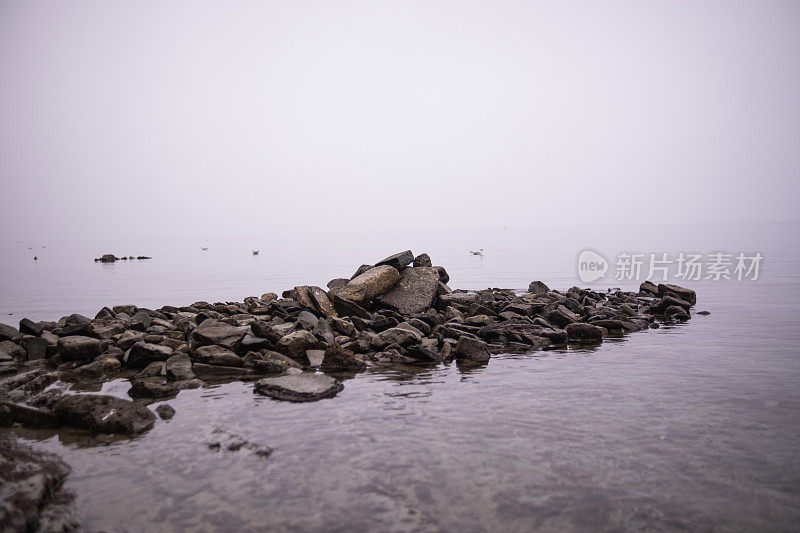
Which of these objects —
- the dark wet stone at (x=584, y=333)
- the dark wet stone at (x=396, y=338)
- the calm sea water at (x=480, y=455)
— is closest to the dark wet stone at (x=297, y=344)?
the dark wet stone at (x=396, y=338)

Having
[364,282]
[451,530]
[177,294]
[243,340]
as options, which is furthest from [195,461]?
[177,294]

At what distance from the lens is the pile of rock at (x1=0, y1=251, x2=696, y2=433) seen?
29.9 feet

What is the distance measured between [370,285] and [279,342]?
5.12 meters

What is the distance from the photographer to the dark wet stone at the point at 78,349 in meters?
11.7

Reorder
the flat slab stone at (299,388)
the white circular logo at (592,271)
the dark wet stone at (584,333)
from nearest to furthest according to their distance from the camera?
the flat slab stone at (299,388), the dark wet stone at (584,333), the white circular logo at (592,271)

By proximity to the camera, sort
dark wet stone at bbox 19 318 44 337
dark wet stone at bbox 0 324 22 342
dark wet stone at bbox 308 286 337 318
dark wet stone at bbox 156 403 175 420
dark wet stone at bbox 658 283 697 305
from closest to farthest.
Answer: dark wet stone at bbox 156 403 175 420 < dark wet stone at bbox 0 324 22 342 < dark wet stone at bbox 19 318 44 337 < dark wet stone at bbox 308 286 337 318 < dark wet stone at bbox 658 283 697 305

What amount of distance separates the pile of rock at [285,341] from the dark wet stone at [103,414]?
0.02 meters

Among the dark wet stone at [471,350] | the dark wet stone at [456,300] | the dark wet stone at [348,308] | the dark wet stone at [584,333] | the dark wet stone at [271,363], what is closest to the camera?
the dark wet stone at [271,363]

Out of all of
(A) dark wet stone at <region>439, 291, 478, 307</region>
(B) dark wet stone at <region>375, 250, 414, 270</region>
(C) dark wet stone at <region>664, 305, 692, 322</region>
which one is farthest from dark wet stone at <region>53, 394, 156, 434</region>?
(C) dark wet stone at <region>664, 305, 692, 322</region>

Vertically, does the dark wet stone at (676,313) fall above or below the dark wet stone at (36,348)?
above

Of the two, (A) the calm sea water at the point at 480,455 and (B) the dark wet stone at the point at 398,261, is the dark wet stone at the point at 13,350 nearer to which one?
(A) the calm sea water at the point at 480,455

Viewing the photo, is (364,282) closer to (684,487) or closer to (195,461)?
(195,461)

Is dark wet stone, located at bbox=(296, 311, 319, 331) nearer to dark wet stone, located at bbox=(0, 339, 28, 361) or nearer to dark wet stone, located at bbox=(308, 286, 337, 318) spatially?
dark wet stone, located at bbox=(308, 286, 337, 318)

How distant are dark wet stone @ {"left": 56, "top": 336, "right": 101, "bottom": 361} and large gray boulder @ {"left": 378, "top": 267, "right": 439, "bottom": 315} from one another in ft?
27.7
